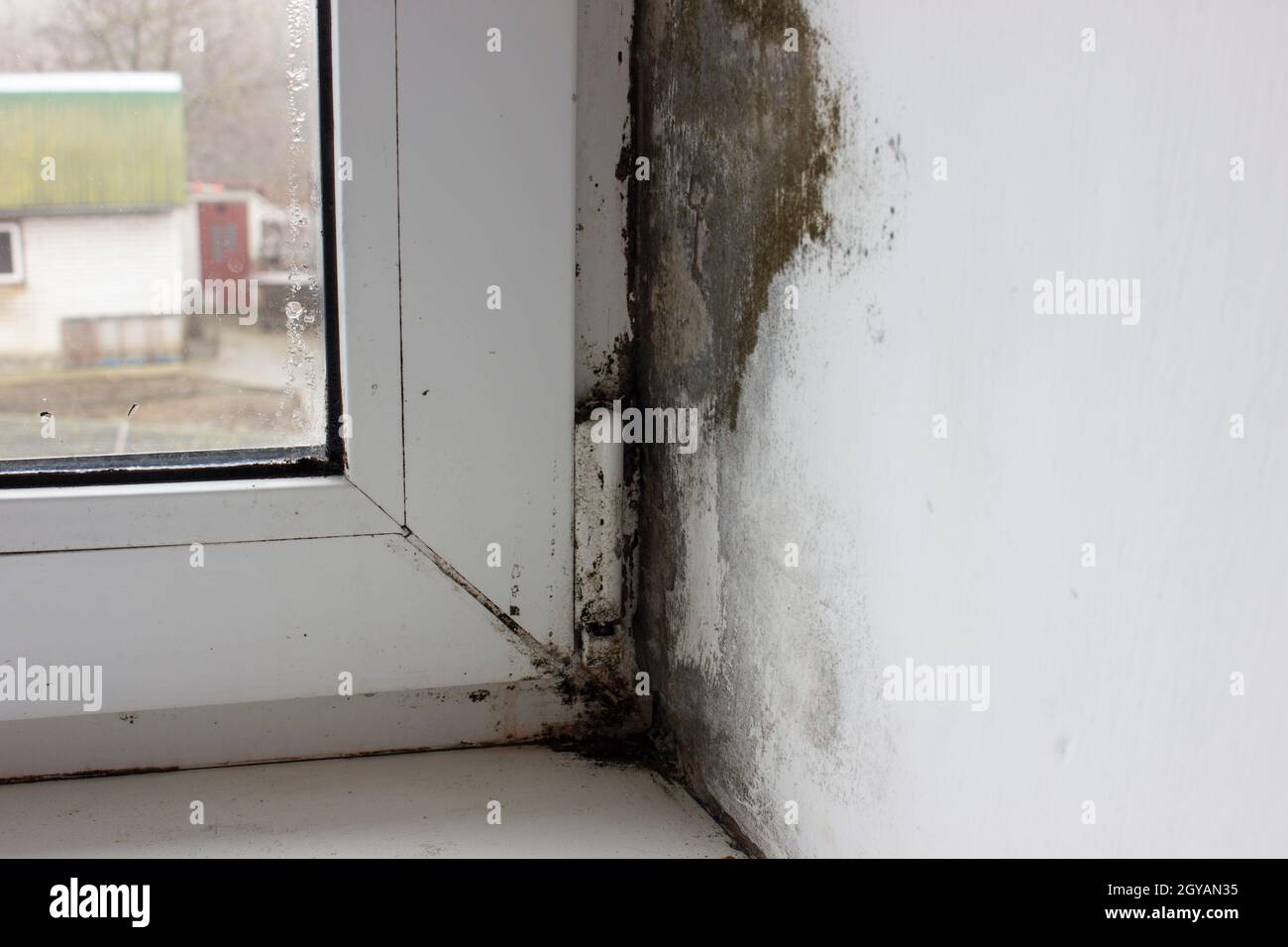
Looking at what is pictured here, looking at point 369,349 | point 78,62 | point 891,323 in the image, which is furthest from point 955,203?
point 78,62

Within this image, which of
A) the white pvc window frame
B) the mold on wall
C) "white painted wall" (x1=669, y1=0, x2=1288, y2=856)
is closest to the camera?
"white painted wall" (x1=669, y1=0, x2=1288, y2=856)

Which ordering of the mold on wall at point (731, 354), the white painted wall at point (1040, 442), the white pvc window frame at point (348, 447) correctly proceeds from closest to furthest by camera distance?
the white painted wall at point (1040, 442), the mold on wall at point (731, 354), the white pvc window frame at point (348, 447)

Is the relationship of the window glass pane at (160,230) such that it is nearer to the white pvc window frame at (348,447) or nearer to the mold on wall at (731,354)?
the white pvc window frame at (348,447)

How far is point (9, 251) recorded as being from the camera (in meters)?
0.68

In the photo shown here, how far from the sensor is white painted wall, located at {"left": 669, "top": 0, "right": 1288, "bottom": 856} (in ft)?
1.00

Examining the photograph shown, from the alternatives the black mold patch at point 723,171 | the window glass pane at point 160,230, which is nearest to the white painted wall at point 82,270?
the window glass pane at point 160,230

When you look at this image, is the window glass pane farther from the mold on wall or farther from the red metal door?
the mold on wall

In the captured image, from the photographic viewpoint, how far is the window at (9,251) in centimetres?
68

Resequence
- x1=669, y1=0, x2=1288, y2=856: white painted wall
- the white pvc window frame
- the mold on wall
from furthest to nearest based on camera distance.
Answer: the white pvc window frame < the mold on wall < x1=669, y1=0, x2=1288, y2=856: white painted wall

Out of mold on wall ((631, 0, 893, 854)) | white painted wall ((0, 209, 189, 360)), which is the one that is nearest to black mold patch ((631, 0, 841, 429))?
mold on wall ((631, 0, 893, 854))

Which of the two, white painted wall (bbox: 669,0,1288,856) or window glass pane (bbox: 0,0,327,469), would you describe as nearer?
white painted wall (bbox: 669,0,1288,856)

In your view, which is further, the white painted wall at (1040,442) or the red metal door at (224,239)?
the red metal door at (224,239)

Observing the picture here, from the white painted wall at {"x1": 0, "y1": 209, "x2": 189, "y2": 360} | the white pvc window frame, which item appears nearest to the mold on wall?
the white pvc window frame

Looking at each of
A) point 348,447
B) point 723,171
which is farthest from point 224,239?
point 723,171
